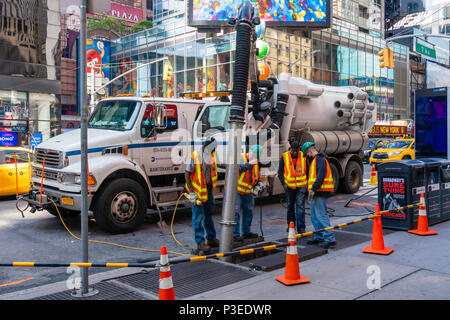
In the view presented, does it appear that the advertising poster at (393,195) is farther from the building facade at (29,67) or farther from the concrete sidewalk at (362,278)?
the building facade at (29,67)

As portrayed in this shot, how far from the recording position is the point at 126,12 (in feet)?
280

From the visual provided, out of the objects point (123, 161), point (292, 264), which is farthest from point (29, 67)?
point (292, 264)

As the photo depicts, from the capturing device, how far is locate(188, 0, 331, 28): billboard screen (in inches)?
1348

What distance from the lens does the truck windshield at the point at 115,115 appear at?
9.90 metres

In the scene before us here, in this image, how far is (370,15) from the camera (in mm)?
Answer: 62438

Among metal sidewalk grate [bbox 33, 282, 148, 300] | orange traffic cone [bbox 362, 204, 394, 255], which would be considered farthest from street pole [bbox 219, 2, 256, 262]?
orange traffic cone [bbox 362, 204, 394, 255]

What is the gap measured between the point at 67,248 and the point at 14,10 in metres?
26.0

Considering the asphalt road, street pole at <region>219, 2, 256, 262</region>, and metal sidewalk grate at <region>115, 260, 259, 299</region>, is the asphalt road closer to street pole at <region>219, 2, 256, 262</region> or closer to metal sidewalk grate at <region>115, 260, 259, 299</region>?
metal sidewalk grate at <region>115, 260, 259, 299</region>

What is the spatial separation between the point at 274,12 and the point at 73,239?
3000cm

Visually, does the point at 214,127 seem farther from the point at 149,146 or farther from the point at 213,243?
the point at 213,243

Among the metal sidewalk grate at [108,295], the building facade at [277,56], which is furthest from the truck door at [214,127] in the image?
the building facade at [277,56]

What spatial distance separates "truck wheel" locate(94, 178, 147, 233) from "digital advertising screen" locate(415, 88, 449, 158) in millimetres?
9218
